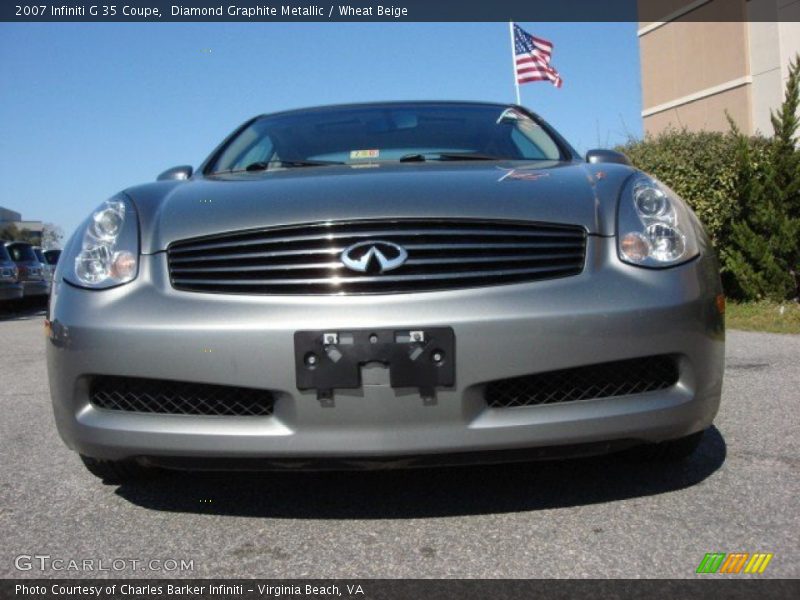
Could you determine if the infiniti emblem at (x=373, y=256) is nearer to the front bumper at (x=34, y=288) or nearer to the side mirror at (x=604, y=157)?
the side mirror at (x=604, y=157)

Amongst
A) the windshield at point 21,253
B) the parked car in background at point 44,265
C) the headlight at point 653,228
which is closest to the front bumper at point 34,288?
the parked car in background at point 44,265

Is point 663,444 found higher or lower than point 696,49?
lower

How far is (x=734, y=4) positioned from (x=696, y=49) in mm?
1671

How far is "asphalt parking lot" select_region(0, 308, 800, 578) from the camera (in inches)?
79.9

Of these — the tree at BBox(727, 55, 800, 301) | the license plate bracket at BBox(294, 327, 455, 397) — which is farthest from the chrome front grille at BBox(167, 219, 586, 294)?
the tree at BBox(727, 55, 800, 301)

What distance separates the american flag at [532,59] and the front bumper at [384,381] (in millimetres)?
13557

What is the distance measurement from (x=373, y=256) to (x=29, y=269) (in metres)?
15.1

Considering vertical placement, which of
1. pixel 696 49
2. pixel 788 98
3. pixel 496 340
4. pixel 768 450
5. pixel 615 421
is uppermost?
pixel 696 49

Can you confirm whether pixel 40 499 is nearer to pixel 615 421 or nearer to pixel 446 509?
pixel 446 509

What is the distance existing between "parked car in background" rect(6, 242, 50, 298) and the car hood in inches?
542

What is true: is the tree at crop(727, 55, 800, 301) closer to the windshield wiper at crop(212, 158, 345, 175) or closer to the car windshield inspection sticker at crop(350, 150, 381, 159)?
the car windshield inspection sticker at crop(350, 150, 381, 159)

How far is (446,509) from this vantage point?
241cm

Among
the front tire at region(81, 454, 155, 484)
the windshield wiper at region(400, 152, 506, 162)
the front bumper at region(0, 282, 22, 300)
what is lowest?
the front bumper at region(0, 282, 22, 300)

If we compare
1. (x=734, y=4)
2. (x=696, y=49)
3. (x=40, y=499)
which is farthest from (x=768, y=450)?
(x=696, y=49)
